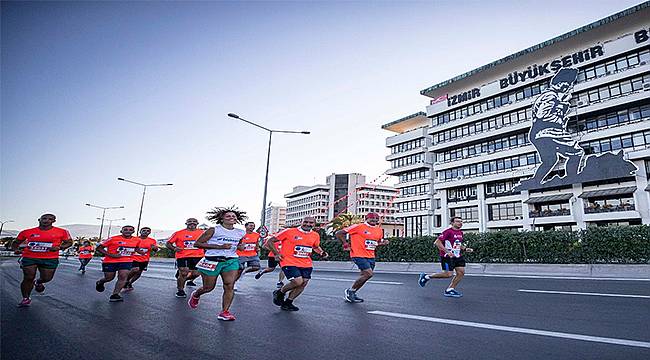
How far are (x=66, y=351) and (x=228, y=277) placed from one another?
7.76 ft

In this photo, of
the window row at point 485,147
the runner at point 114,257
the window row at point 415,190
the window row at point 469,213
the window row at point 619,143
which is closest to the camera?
the runner at point 114,257

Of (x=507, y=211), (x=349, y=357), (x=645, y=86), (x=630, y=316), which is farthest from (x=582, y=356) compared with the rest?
(x=507, y=211)

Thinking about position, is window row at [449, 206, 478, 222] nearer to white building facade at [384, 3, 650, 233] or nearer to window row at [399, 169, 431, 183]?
white building facade at [384, 3, 650, 233]

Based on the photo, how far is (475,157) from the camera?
52.1 m

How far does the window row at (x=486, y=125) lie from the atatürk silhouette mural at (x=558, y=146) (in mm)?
2694

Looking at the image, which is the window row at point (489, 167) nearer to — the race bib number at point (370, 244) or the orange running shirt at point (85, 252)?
the race bib number at point (370, 244)

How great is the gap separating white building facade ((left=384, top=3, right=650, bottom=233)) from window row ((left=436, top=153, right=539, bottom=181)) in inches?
5.0

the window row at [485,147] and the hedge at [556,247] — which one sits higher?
the window row at [485,147]

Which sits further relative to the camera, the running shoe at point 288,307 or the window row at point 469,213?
the window row at point 469,213

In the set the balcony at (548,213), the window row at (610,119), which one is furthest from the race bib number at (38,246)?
the window row at (610,119)

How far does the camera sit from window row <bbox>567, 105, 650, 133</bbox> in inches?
1508

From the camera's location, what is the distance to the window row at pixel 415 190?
61.3 m

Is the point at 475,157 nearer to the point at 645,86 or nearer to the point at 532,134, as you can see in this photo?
the point at 532,134

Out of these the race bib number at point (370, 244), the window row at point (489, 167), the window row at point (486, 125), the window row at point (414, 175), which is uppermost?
the window row at point (486, 125)
